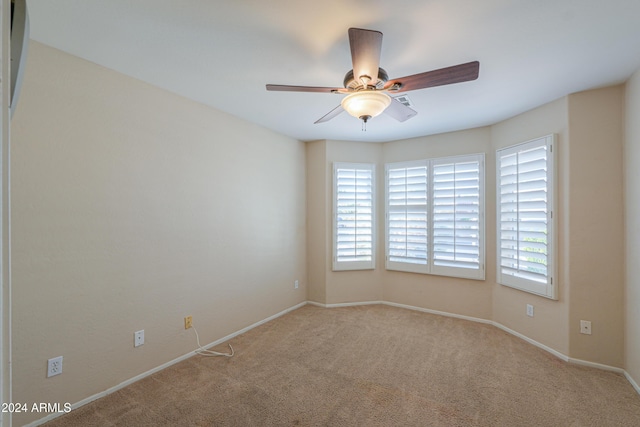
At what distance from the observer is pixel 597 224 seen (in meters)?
2.60

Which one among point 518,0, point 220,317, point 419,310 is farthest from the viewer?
point 419,310

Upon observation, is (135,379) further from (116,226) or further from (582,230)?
(582,230)

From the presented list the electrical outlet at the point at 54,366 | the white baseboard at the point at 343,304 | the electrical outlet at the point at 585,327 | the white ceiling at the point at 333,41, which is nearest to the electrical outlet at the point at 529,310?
the electrical outlet at the point at 585,327

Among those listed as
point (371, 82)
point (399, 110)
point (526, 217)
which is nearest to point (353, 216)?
point (526, 217)

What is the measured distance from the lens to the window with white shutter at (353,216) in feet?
14.0

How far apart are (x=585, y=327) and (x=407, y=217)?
2.11m

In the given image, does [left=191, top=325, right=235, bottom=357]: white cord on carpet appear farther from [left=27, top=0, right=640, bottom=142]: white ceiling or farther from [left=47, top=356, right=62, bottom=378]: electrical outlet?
[left=27, top=0, right=640, bottom=142]: white ceiling

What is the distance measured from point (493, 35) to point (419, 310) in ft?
11.0

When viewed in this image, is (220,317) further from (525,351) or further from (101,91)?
(525,351)

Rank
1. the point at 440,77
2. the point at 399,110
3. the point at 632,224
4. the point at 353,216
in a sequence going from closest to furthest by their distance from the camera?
1. the point at 440,77
2. the point at 399,110
3. the point at 632,224
4. the point at 353,216

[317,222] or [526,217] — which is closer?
[526,217]

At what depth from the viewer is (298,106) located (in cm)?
297

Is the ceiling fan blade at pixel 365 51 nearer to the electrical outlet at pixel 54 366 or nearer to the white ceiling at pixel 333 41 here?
the white ceiling at pixel 333 41

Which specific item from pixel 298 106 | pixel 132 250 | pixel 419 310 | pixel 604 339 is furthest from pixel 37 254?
pixel 604 339
